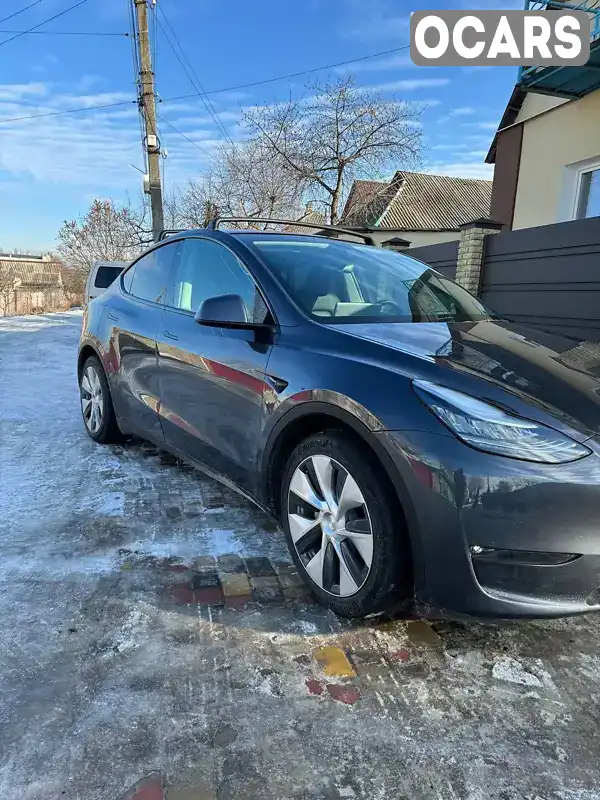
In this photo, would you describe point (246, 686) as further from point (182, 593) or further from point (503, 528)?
point (503, 528)

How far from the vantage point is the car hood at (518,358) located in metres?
1.81

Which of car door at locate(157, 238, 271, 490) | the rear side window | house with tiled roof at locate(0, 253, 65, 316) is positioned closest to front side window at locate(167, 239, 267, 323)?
car door at locate(157, 238, 271, 490)

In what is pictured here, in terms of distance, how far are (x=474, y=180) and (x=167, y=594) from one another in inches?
1366

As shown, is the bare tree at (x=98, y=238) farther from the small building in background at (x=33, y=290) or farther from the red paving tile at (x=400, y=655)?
the red paving tile at (x=400, y=655)

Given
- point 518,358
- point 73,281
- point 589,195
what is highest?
point 589,195

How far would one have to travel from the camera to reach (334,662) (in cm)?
189

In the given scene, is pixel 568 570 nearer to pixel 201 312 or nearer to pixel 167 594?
pixel 167 594

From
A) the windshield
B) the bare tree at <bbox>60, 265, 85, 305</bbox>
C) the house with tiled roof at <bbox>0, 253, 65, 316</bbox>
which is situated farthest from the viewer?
the bare tree at <bbox>60, 265, 85, 305</bbox>

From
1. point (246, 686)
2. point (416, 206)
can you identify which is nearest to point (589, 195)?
point (246, 686)

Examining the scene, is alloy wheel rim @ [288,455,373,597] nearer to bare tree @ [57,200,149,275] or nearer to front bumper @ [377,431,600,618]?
front bumper @ [377,431,600,618]

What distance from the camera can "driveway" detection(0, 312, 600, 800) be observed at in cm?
144

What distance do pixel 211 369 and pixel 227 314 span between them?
37 cm

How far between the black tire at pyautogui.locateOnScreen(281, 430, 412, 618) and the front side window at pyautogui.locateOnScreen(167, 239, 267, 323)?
2.79ft

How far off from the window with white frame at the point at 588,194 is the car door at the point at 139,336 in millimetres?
8223
